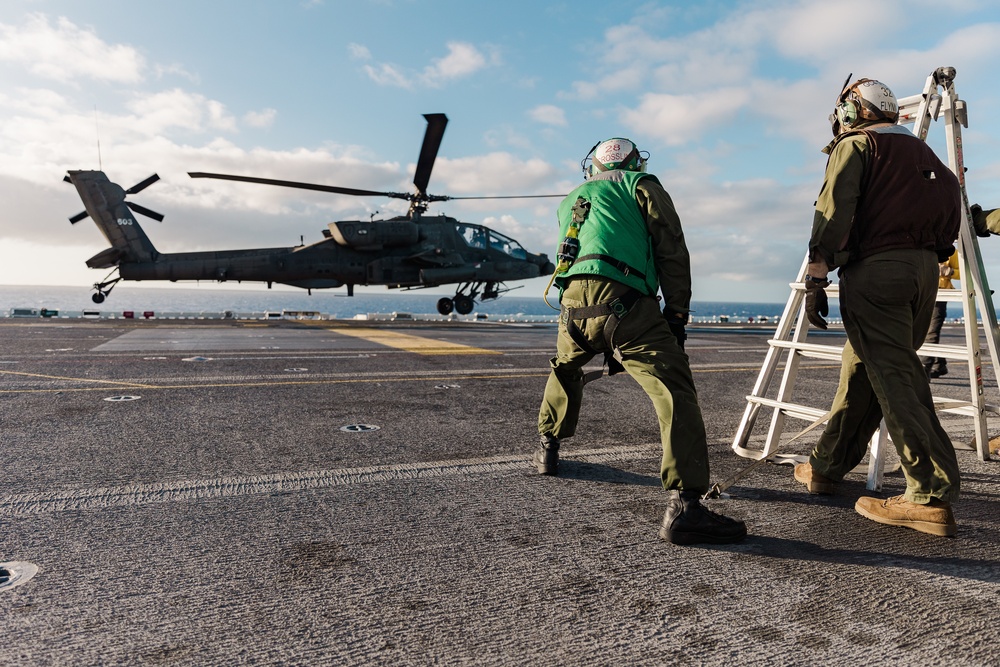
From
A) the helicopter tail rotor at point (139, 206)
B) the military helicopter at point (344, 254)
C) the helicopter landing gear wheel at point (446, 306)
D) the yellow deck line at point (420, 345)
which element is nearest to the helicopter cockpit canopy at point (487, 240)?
the military helicopter at point (344, 254)

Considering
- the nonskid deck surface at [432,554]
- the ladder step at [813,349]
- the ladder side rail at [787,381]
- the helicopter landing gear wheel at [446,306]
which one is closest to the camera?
the nonskid deck surface at [432,554]

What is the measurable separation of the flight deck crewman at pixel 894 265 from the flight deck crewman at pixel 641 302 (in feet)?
2.48

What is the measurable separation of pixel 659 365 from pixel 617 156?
4.19 ft

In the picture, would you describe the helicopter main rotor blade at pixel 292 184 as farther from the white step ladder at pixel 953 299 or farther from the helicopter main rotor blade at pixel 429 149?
the white step ladder at pixel 953 299

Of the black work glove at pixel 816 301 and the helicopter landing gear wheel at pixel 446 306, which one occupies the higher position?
the helicopter landing gear wheel at pixel 446 306

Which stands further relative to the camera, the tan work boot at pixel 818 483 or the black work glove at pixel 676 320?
the tan work boot at pixel 818 483

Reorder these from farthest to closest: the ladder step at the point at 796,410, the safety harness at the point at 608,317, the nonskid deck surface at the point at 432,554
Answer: the ladder step at the point at 796,410 < the safety harness at the point at 608,317 < the nonskid deck surface at the point at 432,554

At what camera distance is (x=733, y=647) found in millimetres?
1854

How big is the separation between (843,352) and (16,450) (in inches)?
213

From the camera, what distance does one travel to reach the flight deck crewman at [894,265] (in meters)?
2.97

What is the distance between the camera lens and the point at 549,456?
148 inches

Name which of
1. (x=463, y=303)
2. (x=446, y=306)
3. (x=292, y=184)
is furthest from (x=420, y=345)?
(x=446, y=306)

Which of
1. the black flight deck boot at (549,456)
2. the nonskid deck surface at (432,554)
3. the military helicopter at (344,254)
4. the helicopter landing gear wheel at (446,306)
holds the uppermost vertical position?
the military helicopter at (344,254)

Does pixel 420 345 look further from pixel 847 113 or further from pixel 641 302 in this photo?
pixel 847 113
